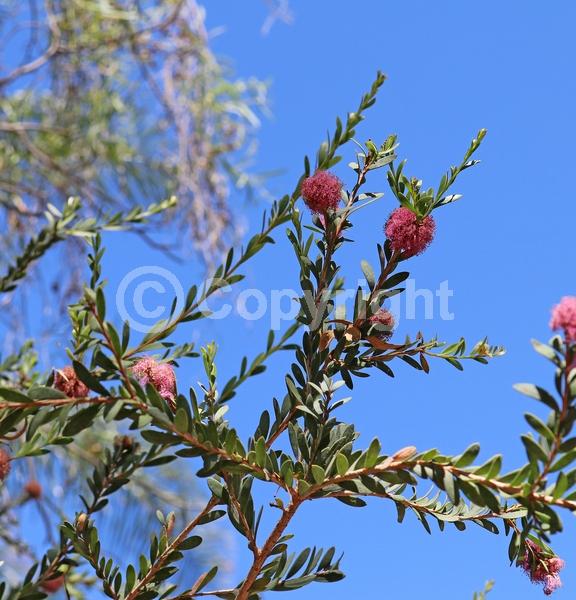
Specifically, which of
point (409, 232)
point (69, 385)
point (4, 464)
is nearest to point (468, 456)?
point (409, 232)

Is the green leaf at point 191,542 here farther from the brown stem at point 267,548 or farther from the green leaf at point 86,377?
the green leaf at point 86,377

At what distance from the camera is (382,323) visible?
0.65 meters

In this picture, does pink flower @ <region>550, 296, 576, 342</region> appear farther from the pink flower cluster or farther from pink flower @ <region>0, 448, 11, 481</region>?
pink flower @ <region>0, 448, 11, 481</region>

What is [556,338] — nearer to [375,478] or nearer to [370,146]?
[375,478]

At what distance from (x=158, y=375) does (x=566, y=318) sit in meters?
0.33

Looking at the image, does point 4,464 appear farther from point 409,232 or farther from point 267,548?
point 409,232

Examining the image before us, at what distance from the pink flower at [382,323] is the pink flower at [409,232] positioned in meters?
0.05

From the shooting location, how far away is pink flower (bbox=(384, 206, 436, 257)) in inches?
25.5

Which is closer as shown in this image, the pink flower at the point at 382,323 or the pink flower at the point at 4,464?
the pink flower at the point at 382,323

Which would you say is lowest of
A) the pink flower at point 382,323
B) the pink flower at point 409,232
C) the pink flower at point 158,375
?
the pink flower at point 158,375

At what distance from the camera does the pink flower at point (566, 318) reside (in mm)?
462

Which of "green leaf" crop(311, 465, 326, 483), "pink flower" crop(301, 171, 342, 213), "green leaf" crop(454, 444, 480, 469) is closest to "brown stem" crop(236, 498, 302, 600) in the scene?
"green leaf" crop(311, 465, 326, 483)

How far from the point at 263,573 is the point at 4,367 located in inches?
26.3

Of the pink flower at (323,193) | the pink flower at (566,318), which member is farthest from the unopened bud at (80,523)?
the pink flower at (566,318)
